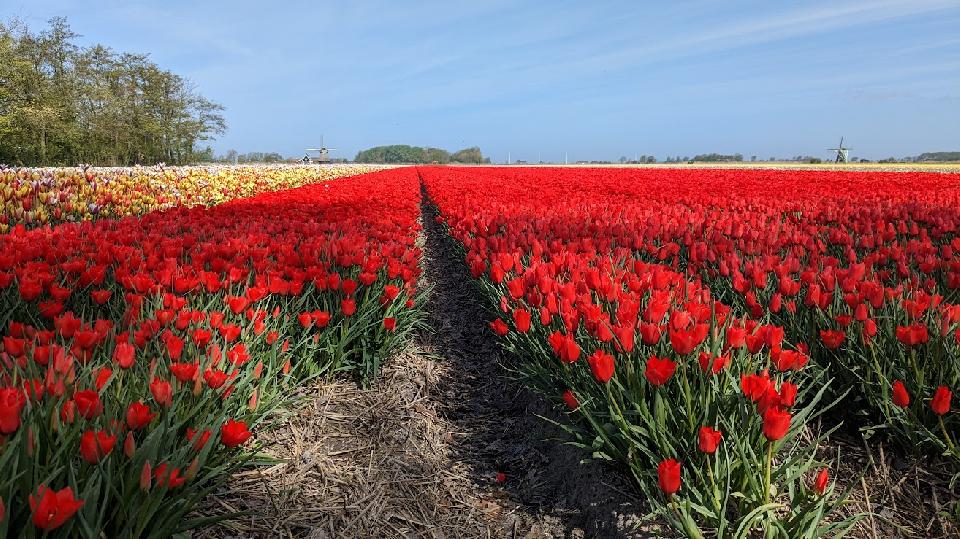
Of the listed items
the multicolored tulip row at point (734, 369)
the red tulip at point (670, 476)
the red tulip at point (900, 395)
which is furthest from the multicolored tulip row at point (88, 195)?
the red tulip at point (900, 395)

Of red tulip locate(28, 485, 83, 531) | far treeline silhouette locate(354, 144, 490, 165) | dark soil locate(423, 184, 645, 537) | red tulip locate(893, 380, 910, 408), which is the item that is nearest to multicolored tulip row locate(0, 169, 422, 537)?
red tulip locate(28, 485, 83, 531)

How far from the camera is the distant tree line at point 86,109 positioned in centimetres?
3506

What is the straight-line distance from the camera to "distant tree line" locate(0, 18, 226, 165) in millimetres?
35062

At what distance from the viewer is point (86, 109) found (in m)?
41.8

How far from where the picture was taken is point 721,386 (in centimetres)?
222

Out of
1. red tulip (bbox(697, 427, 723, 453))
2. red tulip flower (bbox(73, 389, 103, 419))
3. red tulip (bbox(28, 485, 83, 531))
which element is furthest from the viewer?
red tulip (bbox(697, 427, 723, 453))

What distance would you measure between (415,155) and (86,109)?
8544 cm

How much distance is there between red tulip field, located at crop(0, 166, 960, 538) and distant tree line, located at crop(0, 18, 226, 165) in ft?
128

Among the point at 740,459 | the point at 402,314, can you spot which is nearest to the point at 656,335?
the point at 740,459

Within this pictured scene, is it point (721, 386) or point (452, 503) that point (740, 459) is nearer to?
point (721, 386)

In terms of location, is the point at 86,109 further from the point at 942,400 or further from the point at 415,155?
the point at 415,155

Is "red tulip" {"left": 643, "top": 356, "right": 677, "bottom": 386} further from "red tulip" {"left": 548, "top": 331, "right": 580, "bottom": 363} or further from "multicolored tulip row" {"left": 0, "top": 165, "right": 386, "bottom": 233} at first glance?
"multicolored tulip row" {"left": 0, "top": 165, "right": 386, "bottom": 233}

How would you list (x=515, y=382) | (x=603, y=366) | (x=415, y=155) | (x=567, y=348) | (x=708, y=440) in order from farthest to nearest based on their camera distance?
1. (x=415, y=155)
2. (x=515, y=382)
3. (x=567, y=348)
4. (x=603, y=366)
5. (x=708, y=440)

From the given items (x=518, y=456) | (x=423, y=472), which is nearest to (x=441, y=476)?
(x=423, y=472)
